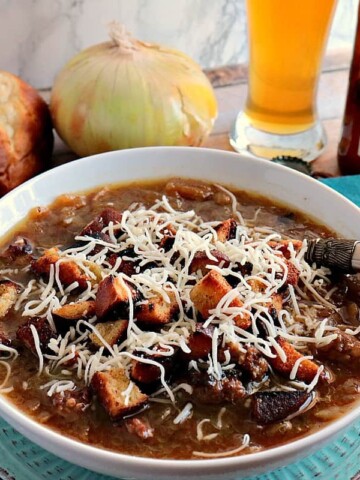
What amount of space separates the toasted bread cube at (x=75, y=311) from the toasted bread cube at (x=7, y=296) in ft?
0.58

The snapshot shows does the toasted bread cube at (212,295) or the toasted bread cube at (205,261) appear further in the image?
the toasted bread cube at (205,261)

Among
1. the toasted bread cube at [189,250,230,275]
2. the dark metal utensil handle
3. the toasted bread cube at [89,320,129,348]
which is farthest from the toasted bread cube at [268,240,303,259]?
the toasted bread cube at [89,320,129,348]

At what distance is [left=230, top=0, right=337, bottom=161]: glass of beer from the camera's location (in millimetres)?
2727

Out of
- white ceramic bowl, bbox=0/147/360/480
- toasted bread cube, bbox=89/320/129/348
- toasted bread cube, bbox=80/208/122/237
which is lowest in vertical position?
white ceramic bowl, bbox=0/147/360/480

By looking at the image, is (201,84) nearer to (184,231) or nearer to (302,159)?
(302,159)

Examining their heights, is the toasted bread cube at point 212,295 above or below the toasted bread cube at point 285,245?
above

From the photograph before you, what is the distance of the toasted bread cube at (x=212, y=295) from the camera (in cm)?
177

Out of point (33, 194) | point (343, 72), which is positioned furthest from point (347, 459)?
point (343, 72)

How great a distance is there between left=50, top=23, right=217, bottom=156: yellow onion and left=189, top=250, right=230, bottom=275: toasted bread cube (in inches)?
35.2

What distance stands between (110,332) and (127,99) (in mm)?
1167

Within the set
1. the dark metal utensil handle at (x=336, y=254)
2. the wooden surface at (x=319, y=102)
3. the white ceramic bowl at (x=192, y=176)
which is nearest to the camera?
the dark metal utensil handle at (x=336, y=254)

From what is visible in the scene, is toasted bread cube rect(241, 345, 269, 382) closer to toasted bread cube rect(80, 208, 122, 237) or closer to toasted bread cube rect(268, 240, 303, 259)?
toasted bread cube rect(268, 240, 303, 259)

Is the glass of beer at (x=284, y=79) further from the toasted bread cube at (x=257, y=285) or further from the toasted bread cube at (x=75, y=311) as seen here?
the toasted bread cube at (x=75, y=311)

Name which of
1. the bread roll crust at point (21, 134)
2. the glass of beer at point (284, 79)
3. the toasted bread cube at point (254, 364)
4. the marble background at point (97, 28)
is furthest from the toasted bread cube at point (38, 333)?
the marble background at point (97, 28)
